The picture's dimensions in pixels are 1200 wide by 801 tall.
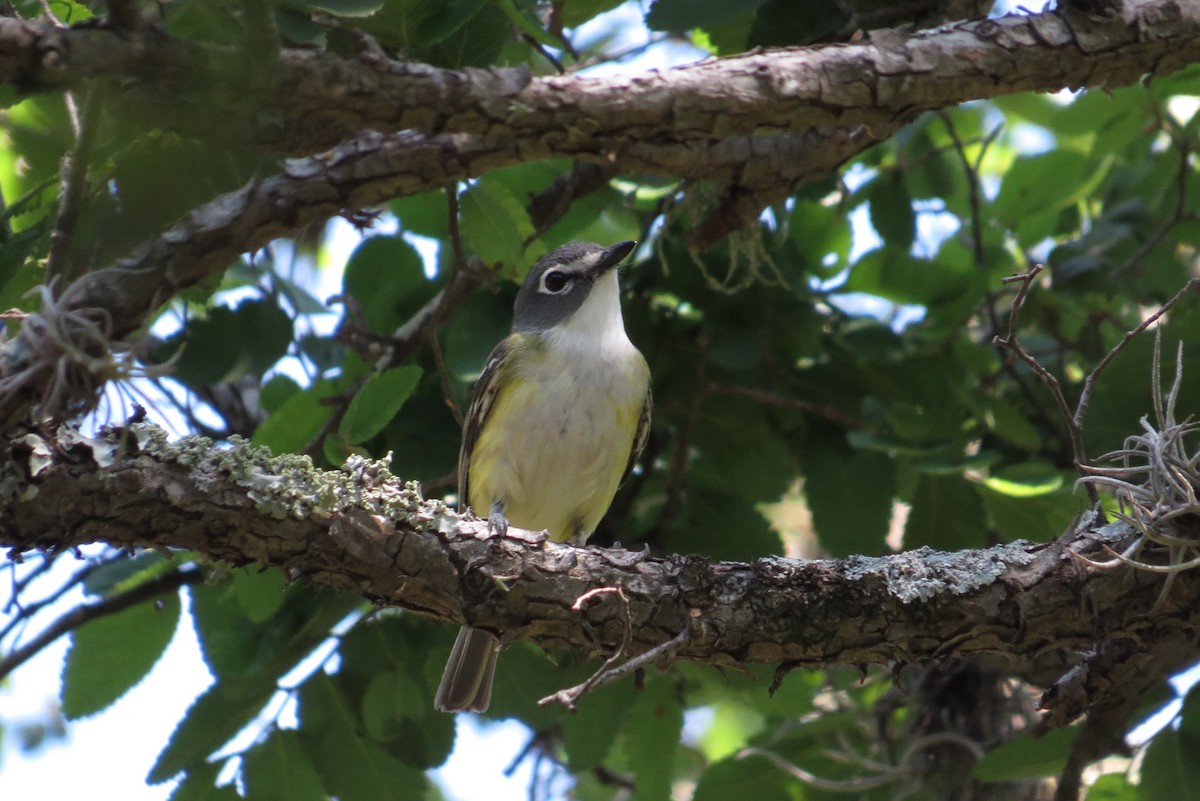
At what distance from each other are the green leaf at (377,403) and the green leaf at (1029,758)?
101 inches

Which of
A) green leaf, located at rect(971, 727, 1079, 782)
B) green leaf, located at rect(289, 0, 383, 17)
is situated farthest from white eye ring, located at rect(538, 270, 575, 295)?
green leaf, located at rect(971, 727, 1079, 782)

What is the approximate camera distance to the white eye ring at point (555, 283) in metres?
5.75

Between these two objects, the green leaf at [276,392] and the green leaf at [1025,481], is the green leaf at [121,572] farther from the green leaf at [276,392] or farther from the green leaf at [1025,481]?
the green leaf at [1025,481]

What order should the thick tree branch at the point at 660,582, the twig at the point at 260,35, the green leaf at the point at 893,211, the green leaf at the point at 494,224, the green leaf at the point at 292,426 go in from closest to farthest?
the twig at the point at 260,35 → the thick tree branch at the point at 660,582 → the green leaf at the point at 292,426 → the green leaf at the point at 494,224 → the green leaf at the point at 893,211

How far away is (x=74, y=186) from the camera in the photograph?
3.10 m

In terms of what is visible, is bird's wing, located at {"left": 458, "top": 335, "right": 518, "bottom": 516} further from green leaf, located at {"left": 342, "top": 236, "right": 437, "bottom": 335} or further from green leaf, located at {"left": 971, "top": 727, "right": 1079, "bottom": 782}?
green leaf, located at {"left": 971, "top": 727, "right": 1079, "bottom": 782}

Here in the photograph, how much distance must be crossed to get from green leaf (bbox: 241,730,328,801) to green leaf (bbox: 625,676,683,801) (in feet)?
4.72

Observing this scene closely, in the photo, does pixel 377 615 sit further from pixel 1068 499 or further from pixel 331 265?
pixel 331 265

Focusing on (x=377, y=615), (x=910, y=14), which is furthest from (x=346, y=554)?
(x=910, y=14)

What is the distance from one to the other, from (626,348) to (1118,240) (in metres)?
2.60

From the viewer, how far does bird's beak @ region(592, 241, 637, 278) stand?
5395 mm

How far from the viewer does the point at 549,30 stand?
4.32m

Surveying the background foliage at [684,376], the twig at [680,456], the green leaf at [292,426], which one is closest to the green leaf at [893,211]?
the background foliage at [684,376]

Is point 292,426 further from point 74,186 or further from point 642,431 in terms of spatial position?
point 642,431
